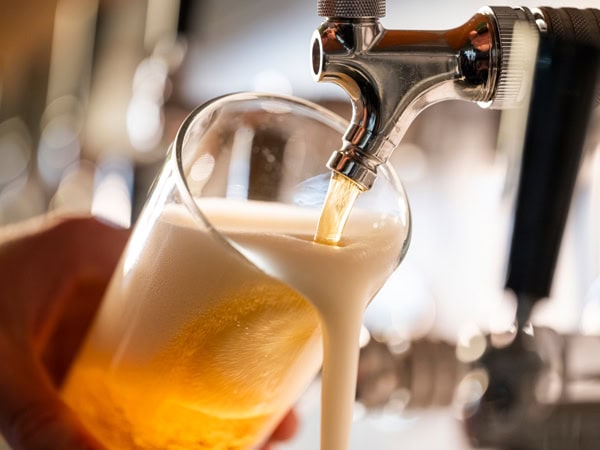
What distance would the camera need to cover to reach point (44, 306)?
74 cm

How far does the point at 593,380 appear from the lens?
583 mm

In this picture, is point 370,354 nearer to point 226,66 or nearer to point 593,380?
point 593,380

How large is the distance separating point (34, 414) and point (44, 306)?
17 centimetres

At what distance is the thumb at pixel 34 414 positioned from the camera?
0.57 metres

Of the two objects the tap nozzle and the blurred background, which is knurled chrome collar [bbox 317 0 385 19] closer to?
the tap nozzle

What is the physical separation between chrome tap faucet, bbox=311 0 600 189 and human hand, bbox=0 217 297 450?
277mm

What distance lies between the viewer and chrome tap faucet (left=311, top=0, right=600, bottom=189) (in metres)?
0.46

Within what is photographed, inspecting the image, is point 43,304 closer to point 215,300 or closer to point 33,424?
point 33,424

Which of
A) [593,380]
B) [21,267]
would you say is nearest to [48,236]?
[21,267]

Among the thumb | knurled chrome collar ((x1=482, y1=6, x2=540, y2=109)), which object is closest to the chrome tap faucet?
knurled chrome collar ((x1=482, y1=6, x2=540, y2=109))

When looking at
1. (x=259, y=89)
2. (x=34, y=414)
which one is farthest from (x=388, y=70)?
(x=259, y=89)

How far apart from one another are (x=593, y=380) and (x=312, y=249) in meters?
0.23

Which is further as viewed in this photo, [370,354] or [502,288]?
[370,354]

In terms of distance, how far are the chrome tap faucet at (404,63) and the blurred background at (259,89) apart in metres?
0.09
